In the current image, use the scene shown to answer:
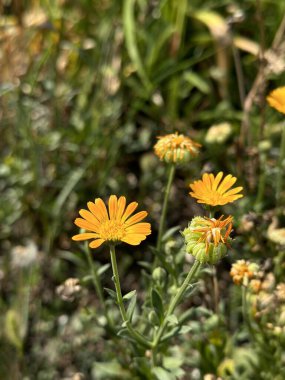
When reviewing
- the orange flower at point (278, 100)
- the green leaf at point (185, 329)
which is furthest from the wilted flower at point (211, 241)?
the orange flower at point (278, 100)

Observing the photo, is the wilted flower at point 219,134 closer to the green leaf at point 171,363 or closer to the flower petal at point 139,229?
the green leaf at point 171,363

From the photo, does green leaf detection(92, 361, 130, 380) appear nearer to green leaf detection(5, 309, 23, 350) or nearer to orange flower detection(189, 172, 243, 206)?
green leaf detection(5, 309, 23, 350)

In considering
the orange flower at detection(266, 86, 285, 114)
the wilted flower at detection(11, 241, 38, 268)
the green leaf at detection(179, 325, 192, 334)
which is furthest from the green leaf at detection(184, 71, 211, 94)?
the green leaf at detection(179, 325, 192, 334)

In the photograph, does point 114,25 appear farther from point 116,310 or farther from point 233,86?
point 116,310

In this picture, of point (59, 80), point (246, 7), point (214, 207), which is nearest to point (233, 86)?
point (246, 7)

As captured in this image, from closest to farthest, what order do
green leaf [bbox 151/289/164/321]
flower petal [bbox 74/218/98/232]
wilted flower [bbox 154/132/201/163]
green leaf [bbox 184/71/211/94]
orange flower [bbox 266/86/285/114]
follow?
flower petal [bbox 74/218/98/232] → green leaf [bbox 151/289/164/321] → wilted flower [bbox 154/132/201/163] → orange flower [bbox 266/86/285/114] → green leaf [bbox 184/71/211/94]

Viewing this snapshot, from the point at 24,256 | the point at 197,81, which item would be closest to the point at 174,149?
the point at 24,256
